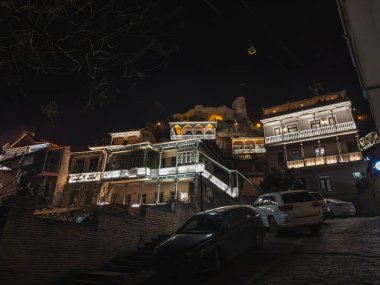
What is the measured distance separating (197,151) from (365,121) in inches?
1382

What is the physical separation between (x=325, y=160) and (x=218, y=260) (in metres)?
26.0

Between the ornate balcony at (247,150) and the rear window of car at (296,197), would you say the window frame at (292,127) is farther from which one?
the rear window of car at (296,197)

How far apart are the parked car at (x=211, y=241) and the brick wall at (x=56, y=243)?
294cm

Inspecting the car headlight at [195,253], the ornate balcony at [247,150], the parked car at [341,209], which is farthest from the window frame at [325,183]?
the car headlight at [195,253]

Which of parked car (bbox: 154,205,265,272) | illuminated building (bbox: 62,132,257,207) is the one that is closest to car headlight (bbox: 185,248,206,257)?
parked car (bbox: 154,205,265,272)

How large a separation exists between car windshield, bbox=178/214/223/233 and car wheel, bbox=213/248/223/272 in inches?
25.6

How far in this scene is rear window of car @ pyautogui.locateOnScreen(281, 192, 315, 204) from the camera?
11125 millimetres

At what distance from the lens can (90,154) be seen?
Result: 114 feet

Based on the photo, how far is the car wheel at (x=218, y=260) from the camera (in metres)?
7.36

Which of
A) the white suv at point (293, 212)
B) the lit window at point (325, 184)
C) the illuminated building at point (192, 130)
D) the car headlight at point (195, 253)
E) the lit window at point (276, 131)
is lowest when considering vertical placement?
the car headlight at point (195, 253)

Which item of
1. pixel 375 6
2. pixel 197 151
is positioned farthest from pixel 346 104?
pixel 375 6

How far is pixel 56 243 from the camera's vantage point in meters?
8.35

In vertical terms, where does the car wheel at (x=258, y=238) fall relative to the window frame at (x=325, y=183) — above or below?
below

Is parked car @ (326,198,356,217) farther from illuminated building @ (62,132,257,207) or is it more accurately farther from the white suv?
illuminated building @ (62,132,257,207)
